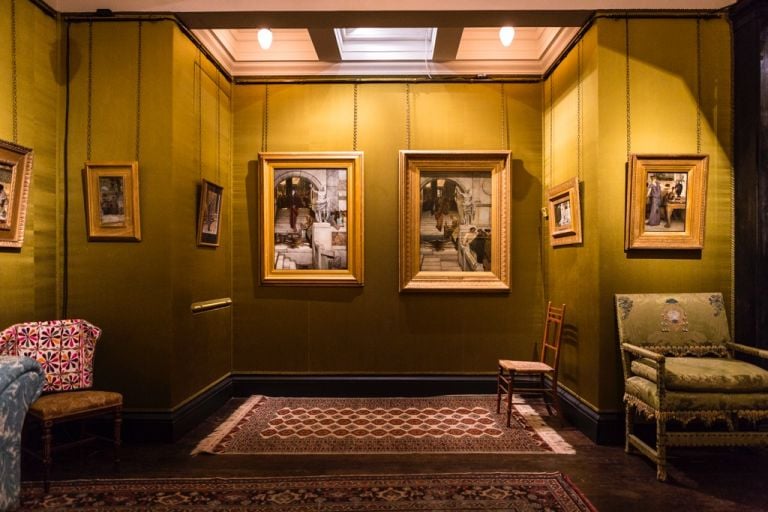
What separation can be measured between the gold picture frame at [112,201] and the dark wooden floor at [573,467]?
1.78 meters

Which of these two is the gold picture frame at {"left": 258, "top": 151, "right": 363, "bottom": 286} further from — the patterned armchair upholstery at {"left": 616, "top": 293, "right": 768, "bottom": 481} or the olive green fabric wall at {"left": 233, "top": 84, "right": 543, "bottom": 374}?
the patterned armchair upholstery at {"left": 616, "top": 293, "right": 768, "bottom": 481}

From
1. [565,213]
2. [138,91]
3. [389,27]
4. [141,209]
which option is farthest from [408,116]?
[141,209]

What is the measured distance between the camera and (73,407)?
314 centimetres

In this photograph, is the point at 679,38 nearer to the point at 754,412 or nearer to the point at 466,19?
the point at 466,19

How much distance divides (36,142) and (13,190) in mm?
512

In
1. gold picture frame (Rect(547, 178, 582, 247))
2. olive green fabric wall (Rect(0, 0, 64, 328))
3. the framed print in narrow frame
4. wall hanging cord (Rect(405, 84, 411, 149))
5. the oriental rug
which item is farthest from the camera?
wall hanging cord (Rect(405, 84, 411, 149))

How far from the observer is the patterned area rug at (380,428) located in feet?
12.4

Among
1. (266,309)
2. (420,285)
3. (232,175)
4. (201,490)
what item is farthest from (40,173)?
(420,285)

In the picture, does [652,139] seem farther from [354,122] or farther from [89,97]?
[89,97]

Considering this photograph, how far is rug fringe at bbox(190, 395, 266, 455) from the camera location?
12.3 ft

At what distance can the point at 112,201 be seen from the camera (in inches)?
155

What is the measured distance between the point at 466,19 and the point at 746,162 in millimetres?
2655

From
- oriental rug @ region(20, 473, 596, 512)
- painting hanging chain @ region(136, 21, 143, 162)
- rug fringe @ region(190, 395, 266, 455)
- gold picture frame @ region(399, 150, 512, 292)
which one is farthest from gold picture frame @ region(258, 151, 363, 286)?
oriental rug @ region(20, 473, 596, 512)

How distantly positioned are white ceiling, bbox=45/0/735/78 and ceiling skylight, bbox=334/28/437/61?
1cm
